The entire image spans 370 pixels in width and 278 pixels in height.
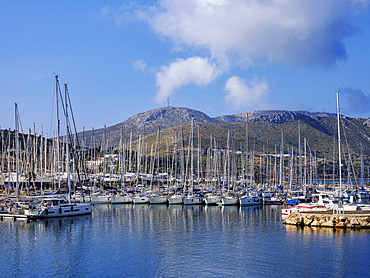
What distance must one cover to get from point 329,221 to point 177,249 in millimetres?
19723

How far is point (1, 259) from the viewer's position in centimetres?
2739

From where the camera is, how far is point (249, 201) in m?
65.3

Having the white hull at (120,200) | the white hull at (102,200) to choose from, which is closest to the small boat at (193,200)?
the white hull at (120,200)

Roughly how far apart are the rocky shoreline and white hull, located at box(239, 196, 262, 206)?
19962mm

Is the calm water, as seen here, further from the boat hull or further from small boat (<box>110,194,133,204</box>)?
small boat (<box>110,194,133,204</box>)

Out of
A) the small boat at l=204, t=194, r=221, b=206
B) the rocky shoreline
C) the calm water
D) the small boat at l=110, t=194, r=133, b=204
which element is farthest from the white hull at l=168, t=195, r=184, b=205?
the rocky shoreline

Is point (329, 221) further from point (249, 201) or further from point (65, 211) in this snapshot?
point (65, 211)

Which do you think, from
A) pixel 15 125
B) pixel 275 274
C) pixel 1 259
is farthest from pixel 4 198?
pixel 275 274

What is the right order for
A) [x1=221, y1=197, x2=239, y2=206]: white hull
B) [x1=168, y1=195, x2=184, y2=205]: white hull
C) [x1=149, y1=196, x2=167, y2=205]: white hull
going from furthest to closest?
[x1=149, y1=196, x2=167, y2=205]: white hull < [x1=168, y1=195, x2=184, y2=205]: white hull < [x1=221, y1=197, x2=239, y2=206]: white hull

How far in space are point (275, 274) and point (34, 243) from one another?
22.0 metres

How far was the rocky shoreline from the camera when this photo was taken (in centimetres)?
A: 3925

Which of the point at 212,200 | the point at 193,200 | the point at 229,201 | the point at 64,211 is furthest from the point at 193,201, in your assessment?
the point at 64,211

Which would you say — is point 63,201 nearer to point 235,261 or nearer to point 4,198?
point 4,198

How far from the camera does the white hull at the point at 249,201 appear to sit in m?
64.1
